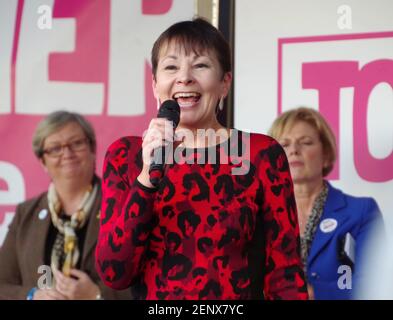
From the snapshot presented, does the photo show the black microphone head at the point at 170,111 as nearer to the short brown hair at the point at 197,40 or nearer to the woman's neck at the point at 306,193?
the short brown hair at the point at 197,40

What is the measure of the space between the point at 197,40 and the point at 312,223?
46.7 inches

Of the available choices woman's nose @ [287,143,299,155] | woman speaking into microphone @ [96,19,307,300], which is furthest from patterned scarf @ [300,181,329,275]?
woman speaking into microphone @ [96,19,307,300]

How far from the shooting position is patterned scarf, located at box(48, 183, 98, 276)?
2.78 m

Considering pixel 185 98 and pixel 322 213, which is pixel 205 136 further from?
pixel 322 213

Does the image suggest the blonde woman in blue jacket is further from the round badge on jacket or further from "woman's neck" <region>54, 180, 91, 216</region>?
"woman's neck" <region>54, 180, 91, 216</region>

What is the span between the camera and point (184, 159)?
1.63 metres

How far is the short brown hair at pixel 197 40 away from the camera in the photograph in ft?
5.56

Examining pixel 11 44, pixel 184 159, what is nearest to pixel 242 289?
pixel 184 159

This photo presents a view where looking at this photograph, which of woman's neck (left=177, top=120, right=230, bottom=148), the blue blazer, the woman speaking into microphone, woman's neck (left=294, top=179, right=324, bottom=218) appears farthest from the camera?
woman's neck (left=294, top=179, right=324, bottom=218)

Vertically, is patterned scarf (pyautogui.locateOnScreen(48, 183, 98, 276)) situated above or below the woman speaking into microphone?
below

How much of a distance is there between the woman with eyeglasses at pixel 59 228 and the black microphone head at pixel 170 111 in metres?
1.33

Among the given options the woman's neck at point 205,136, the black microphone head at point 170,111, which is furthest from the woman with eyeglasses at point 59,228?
the black microphone head at point 170,111

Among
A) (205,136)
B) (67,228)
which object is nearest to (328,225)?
(67,228)

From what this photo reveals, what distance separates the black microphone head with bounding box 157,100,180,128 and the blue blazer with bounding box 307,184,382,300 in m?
1.24
